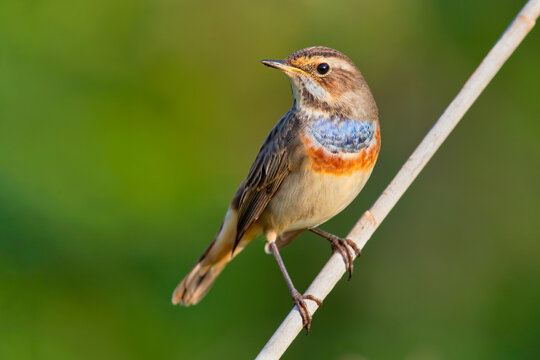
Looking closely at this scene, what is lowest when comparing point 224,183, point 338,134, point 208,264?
point 208,264

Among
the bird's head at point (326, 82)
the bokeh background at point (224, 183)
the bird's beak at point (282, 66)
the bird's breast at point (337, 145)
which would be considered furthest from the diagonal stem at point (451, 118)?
the bokeh background at point (224, 183)

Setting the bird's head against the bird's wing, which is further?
the bird's wing

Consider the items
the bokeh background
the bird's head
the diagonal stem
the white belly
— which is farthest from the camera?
the bokeh background

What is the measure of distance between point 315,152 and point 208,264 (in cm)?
119

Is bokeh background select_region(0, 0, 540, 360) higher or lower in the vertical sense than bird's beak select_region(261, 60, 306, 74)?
lower

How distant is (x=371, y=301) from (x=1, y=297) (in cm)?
236

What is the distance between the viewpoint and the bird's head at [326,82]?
379 centimetres

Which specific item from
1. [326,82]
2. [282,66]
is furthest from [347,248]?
[282,66]

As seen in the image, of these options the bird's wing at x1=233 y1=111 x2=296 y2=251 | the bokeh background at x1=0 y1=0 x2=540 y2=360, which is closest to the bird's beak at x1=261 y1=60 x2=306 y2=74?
the bird's wing at x1=233 y1=111 x2=296 y2=251

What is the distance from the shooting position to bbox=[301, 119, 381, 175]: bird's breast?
3859mm

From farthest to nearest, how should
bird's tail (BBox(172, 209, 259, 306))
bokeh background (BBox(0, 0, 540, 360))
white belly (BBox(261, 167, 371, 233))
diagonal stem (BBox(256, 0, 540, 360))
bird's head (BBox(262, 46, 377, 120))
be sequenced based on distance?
bokeh background (BBox(0, 0, 540, 360))
bird's tail (BBox(172, 209, 259, 306))
white belly (BBox(261, 167, 371, 233))
bird's head (BBox(262, 46, 377, 120))
diagonal stem (BBox(256, 0, 540, 360))

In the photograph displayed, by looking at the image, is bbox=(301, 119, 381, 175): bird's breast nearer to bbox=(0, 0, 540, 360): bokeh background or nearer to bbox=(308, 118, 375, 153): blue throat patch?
bbox=(308, 118, 375, 153): blue throat patch

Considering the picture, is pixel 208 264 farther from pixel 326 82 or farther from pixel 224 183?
pixel 326 82

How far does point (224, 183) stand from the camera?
17.6 ft
